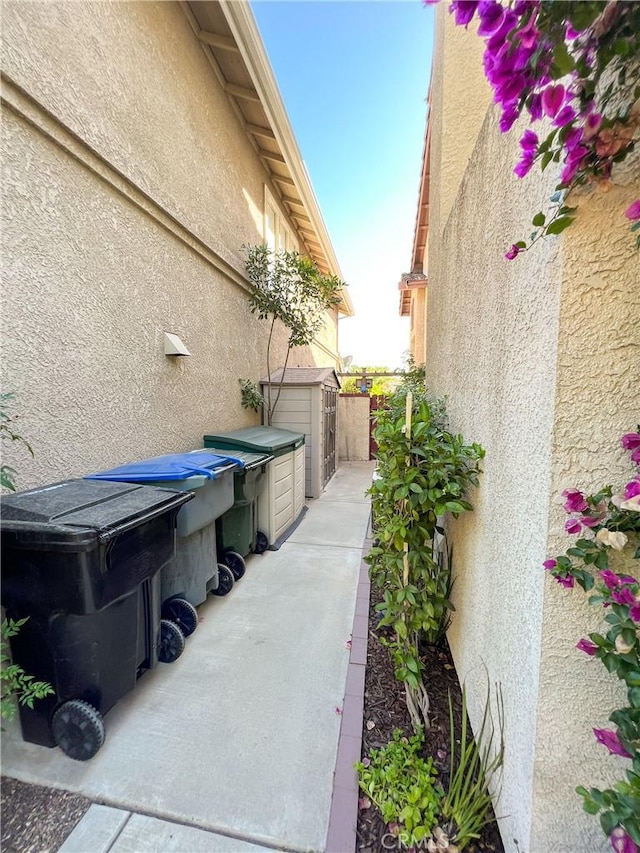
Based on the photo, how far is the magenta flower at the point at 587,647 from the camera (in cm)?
129

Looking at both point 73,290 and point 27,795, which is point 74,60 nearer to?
point 73,290

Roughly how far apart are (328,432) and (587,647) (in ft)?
29.8

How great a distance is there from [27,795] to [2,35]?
5305 millimetres

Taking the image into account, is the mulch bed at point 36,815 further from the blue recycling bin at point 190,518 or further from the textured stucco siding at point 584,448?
the textured stucco siding at point 584,448

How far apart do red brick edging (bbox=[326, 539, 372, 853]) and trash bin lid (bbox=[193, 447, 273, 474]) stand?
2194 mm

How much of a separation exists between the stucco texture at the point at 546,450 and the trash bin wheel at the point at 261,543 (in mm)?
4014

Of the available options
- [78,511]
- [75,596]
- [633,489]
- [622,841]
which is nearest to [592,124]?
[633,489]

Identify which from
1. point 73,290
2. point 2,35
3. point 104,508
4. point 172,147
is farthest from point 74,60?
point 104,508

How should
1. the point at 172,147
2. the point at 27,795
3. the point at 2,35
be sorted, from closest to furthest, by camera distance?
the point at 27,795
the point at 2,35
the point at 172,147

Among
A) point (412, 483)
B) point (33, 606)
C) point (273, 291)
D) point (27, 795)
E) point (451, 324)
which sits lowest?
point (27, 795)

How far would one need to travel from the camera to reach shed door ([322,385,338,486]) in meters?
9.55

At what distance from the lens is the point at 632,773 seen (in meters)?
1.21

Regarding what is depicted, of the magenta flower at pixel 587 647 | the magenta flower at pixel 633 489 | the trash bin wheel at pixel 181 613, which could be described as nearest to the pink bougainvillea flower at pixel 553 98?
the magenta flower at pixel 633 489

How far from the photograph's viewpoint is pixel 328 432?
10328mm
